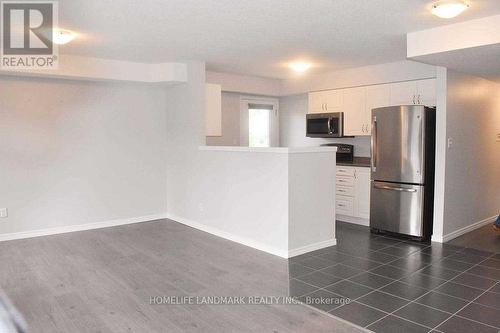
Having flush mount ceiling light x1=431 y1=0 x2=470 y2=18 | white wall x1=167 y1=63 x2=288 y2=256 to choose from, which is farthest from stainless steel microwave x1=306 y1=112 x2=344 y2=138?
flush mount ceiling light x1=431 y1=0 x2=470 y2=18

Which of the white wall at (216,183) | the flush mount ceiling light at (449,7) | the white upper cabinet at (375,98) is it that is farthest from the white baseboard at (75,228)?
the flush mount ceiling light at (449,7)

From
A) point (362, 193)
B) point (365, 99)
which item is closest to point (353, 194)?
point (362, 193)

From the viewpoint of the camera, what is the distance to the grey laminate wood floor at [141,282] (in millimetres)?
2682

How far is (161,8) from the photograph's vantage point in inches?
123

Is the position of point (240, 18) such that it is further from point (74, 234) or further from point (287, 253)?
point (74, 234)

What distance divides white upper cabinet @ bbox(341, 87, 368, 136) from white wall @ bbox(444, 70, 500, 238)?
1.35 m

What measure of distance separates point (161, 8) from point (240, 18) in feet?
2.29

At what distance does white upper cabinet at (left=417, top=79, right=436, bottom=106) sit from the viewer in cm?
515

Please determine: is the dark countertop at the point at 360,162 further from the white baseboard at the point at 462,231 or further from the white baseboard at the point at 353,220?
the white baseboard at the point at 462,231

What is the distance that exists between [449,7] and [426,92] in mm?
2376

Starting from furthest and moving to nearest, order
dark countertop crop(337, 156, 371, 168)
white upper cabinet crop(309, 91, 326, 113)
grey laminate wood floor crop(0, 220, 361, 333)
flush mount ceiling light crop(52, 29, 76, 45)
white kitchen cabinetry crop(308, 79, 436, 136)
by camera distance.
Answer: white upper cabinet crop(309, 91, 326, 113) < dark countertop crop(337, 156, 371, 168) < white kitchen cabinetry crop(308, 79, 436, 136) < flush mount ceiling light crop(52, 29, 76, 45) < grey laminate wood floor crop(0, 220, 361, 333)

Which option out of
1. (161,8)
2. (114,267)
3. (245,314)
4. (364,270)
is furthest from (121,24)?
(364,270)

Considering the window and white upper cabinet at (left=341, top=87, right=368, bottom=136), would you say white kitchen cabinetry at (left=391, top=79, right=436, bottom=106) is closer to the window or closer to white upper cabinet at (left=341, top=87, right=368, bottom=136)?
white upper cabinet at (left=341, top=87, right=368, bottom=136)

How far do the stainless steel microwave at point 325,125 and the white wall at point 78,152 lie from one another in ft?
8.10
